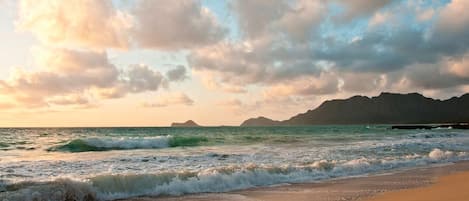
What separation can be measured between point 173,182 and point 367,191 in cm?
505

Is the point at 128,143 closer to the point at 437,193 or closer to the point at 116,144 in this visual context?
the point at 116,144

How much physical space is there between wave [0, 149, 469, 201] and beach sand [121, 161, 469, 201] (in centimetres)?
74

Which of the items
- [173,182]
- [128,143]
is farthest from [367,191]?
[128,143]

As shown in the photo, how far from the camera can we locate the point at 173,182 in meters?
12.2

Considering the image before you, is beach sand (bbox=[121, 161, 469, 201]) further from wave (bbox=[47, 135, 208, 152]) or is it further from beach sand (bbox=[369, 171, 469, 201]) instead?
wave (bbox=[47, 135, 208, 152])

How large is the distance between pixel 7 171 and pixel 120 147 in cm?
1996

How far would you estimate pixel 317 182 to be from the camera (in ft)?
44.8

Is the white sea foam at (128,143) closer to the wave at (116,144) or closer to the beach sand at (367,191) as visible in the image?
the wave at (116,144)

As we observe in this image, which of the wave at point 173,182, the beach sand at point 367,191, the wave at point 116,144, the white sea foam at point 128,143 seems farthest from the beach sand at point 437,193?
the white sea foam at point 128,143

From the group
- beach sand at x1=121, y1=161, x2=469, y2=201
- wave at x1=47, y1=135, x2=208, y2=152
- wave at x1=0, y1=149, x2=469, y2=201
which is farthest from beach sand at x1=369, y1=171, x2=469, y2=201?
wave at x1=47, y1=135, x2=208, y2=152

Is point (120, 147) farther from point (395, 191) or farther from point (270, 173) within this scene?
point (395, 191)

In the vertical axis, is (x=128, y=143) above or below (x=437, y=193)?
above

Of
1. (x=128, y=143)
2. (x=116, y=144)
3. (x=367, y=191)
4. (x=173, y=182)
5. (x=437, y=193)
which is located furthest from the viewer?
(x=128, y=143)

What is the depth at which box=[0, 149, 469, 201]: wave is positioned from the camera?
1005 cm
